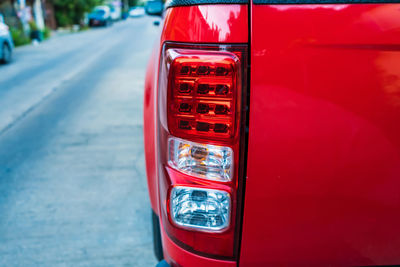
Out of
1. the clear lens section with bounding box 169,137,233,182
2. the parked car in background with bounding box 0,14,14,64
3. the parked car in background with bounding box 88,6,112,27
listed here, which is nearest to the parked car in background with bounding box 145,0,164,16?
the clear lens section with bounding box 169,137,233,182

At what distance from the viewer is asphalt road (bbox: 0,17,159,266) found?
8.22ft

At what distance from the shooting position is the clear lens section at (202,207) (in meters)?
1.22

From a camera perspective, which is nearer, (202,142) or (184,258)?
(202,142)

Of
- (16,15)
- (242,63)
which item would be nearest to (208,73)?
(242,63)

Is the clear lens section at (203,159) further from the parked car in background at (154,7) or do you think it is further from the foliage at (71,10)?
the foliage at (71,10)

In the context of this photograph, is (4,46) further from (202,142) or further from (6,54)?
(202,142)

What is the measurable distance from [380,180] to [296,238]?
0.35 m

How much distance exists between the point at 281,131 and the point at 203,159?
288mm

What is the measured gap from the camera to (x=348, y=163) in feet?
3.75

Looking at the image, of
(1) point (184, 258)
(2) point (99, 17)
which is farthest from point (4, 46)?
(2) point (99, 17)

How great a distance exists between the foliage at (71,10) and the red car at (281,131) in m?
32.1

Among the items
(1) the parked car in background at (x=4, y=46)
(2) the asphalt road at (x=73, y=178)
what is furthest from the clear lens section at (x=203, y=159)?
(1) the parked car in background at (x=4, y=46)

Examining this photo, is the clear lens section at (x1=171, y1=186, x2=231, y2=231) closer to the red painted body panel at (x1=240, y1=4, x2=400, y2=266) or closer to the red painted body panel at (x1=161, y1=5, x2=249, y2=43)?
the red painted body panel at (x1=240, y1=4, x2=400, y2=266)

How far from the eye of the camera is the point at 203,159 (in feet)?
3.97
